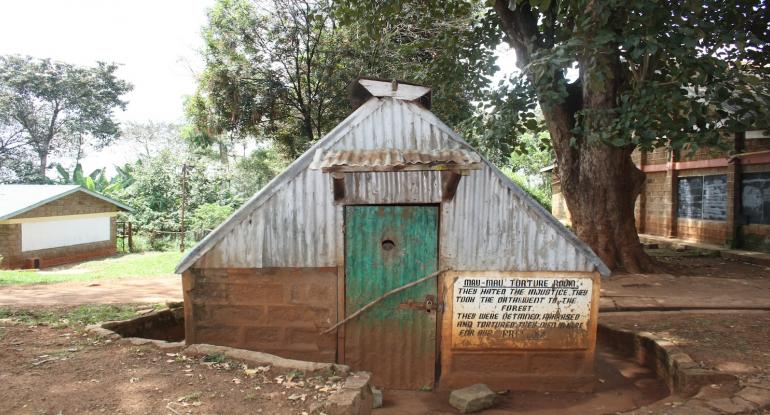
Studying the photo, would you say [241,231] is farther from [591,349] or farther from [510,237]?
[591,349]

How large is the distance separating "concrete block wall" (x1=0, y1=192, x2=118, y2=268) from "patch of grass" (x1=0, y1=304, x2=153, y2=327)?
47.1ft

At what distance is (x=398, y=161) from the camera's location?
4.99 meters

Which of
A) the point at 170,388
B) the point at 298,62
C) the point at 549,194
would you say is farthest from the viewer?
the point at 549,194

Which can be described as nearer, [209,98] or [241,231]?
[241,231]

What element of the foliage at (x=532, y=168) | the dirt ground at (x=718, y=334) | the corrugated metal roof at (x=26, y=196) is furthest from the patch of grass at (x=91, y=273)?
the foliage at (x=532, y=168)

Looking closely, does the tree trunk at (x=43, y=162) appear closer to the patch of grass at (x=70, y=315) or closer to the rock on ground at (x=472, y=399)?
the patch of grass at (x=70, y=315)

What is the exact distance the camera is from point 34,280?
43.8 ft

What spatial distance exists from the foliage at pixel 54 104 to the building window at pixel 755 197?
36471 millimetres

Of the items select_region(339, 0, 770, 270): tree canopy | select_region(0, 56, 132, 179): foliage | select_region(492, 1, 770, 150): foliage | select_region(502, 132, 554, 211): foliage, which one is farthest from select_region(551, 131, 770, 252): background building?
select_region(0, 56, 132, 179): foliage

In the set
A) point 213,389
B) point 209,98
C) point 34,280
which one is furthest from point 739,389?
point 209,98

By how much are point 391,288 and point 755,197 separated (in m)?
14.4

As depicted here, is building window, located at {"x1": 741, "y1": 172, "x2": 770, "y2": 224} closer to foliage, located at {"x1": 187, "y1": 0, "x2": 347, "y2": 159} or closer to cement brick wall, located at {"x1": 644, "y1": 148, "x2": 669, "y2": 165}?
cement brick wall, located at {"x1": 644, "y1": 148, "x2": 669, "y2": 165}

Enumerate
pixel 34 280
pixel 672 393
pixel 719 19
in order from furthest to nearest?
pixel 34 280 → pixel 719 19 → pixel 672 393

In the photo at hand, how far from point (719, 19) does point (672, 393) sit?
846 cm
